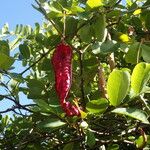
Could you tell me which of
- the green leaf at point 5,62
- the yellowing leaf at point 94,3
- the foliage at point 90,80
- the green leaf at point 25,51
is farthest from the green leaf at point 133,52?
the green leaf at point 25,51

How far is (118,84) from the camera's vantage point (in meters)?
1.21

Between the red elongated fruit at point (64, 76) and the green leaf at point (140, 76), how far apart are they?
193mm

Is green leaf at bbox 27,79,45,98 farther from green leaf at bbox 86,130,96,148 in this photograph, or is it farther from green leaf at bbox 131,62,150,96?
green leaf at bbox 131,62,150,96

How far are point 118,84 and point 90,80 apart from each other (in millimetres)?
694

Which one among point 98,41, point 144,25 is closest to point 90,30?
point 98,41

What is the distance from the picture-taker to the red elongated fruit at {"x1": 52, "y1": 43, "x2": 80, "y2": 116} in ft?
4.27

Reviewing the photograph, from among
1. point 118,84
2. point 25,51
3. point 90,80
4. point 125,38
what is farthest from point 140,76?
point 25,51

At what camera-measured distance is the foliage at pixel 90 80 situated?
1.26 metres

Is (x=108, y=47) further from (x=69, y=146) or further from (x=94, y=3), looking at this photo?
(x=69, y=146)

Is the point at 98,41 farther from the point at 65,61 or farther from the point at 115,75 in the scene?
the point at 115,75

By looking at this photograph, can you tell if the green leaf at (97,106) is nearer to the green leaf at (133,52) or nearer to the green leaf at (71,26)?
the green leaf at (133,52)

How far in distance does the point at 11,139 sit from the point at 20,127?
0.26 feet

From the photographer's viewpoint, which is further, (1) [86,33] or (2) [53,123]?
(1) [86,33]

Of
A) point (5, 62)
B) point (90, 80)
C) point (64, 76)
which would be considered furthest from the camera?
point (90, 80)
